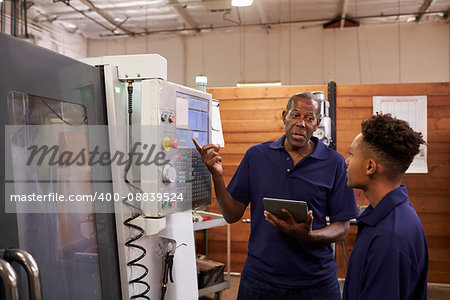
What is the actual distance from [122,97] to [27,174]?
50cm

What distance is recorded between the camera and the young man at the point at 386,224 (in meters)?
0.96

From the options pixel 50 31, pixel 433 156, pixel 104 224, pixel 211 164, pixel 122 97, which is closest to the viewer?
pixel 104 224

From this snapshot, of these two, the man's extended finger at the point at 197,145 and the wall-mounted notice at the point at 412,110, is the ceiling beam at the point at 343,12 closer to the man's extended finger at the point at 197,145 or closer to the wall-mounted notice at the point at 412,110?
the wall-mounted notice at the point at 412,110

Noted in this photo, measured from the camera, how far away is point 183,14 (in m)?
5.57

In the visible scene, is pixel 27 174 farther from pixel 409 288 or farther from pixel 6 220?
pixel 409 288

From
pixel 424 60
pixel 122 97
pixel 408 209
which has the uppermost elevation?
pixel 424 60

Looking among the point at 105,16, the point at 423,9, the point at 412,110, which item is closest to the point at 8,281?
the point at 412,110

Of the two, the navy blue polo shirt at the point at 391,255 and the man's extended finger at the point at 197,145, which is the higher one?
the man's extended finger at the point at 197,145

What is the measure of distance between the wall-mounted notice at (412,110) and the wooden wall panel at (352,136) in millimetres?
50

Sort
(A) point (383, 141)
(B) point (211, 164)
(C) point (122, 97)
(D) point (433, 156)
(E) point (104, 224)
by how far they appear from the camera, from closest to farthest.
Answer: (A) point (383, 141)
(E) point (104, 224)
(C) point (122, 97)
(B) point (211, 164)
(D) point (433, 156)

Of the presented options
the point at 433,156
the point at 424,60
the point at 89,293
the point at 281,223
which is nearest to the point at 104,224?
the point at 89,293

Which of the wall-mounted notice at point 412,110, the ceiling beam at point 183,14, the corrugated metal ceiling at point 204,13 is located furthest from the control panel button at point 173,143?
the ceiling beam at point 183,14

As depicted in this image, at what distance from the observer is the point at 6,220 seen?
2.77ft

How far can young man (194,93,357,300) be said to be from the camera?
151cm
